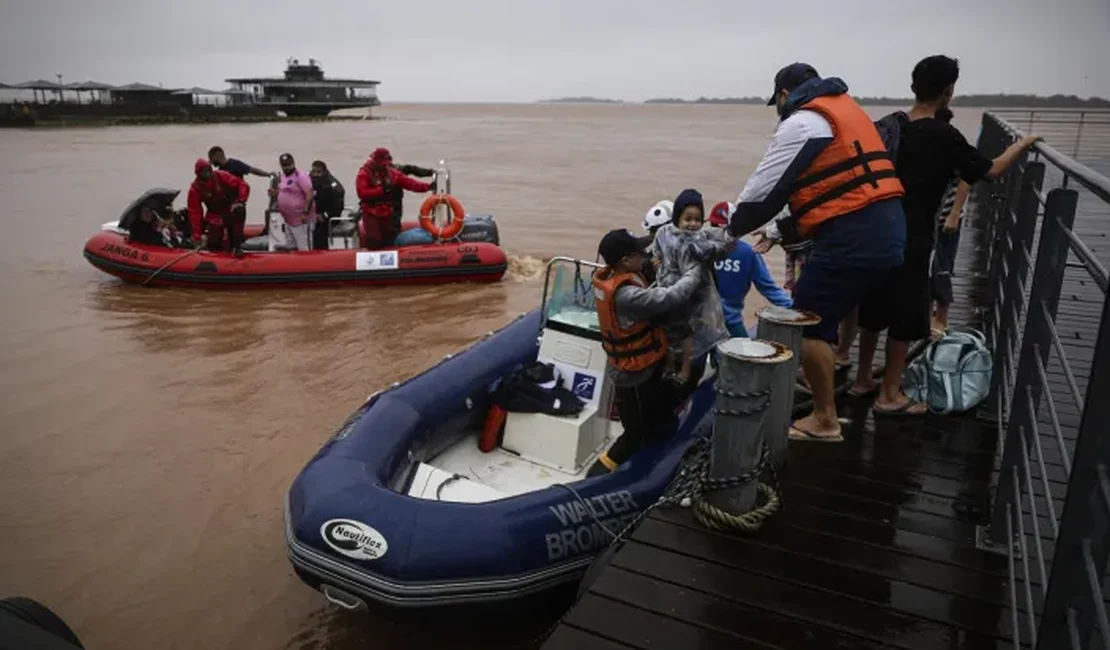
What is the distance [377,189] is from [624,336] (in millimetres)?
6931

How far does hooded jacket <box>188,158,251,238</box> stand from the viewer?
979 centimetres

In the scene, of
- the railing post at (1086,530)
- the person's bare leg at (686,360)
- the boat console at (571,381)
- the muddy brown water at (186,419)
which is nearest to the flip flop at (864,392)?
the person's bare leg at (686,360)

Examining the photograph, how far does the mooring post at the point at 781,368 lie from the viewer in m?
2.87

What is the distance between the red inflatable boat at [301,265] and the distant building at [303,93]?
2159 inches

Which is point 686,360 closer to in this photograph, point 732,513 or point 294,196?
point 732,513

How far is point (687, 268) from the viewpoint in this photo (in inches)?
139

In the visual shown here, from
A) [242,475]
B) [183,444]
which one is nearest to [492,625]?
[242,475]

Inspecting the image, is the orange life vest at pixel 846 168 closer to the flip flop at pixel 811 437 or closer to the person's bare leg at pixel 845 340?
the flip flop at pixel 811 437

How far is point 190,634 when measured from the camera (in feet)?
13.0

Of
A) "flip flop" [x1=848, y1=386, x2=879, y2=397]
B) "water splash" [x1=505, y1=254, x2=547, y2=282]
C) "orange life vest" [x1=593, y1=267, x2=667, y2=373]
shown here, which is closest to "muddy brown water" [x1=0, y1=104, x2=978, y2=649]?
"water splash" [x1=505, y1=254, x2=547, y2=282]

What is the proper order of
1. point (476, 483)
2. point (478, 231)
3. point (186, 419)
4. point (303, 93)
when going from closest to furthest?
point (476, 483) < point (186, 419) < point (478, 231) < point (303, 93)

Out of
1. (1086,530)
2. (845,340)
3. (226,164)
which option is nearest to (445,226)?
(226,164)

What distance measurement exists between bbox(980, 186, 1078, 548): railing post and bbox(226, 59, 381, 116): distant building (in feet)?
212

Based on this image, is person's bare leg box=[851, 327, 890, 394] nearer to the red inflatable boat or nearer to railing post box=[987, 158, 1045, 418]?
railing post box=[987, 158, 1045, 418]
